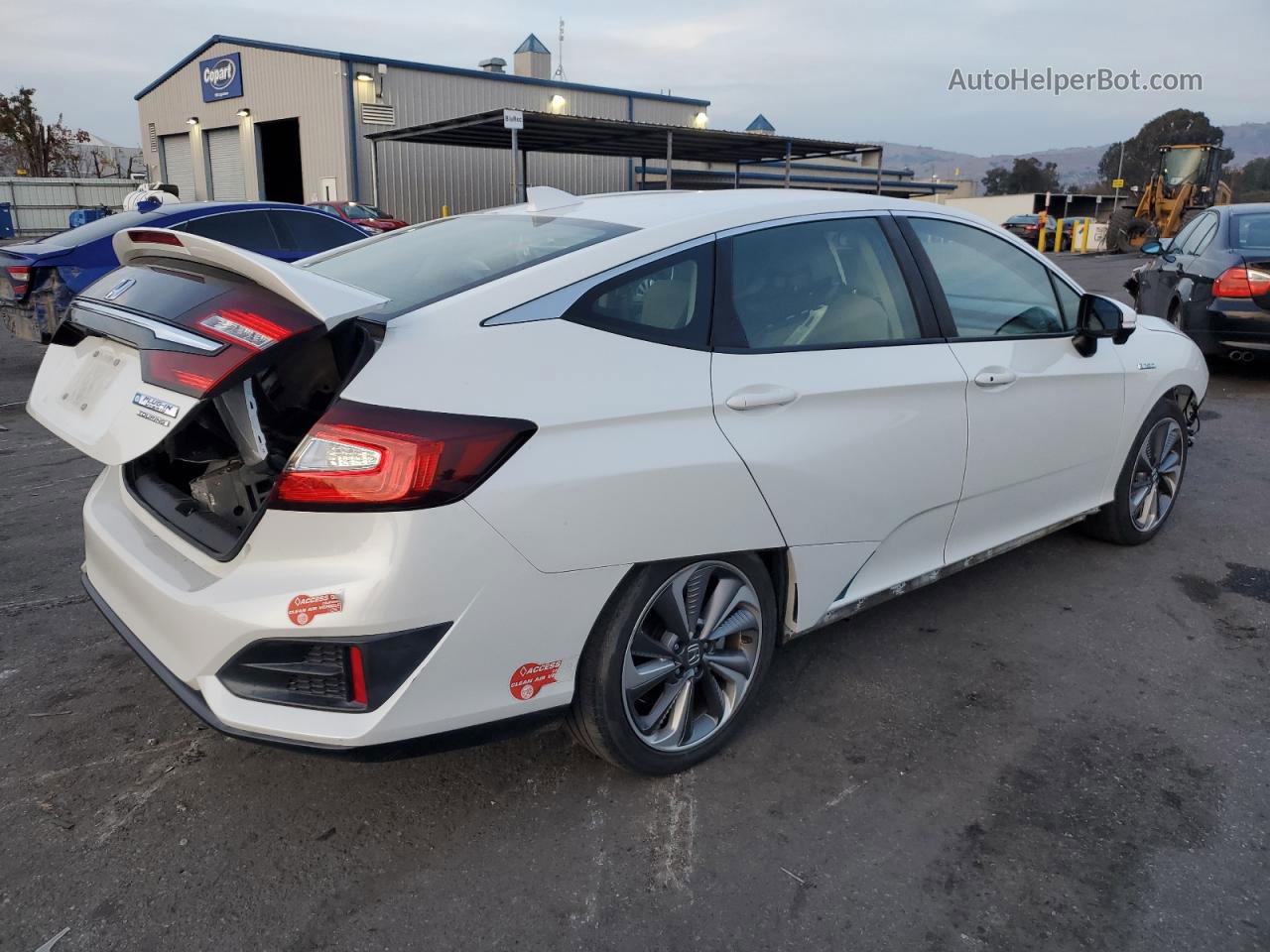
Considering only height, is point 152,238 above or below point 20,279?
above

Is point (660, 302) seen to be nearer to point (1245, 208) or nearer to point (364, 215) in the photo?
point (1245, 208)

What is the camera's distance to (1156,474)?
14.8 ft

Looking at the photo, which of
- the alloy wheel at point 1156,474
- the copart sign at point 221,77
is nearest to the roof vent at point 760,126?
the copart sign at point 221,77

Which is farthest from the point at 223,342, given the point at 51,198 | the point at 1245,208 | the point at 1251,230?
the point at 51,198

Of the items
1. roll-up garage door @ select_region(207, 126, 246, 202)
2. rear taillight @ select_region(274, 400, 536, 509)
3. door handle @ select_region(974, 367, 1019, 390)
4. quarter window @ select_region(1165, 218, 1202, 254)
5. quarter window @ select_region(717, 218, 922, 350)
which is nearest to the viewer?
rear taillight @ select_region(274, 400, 536, 509)

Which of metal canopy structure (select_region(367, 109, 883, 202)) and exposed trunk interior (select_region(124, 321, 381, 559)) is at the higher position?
metal canopy structure (select_region(367, 109, 883, 202))

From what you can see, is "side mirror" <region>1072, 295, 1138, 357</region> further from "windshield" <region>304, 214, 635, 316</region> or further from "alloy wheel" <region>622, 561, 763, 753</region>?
"windshield" <region>304, 214, 635, 316</region>

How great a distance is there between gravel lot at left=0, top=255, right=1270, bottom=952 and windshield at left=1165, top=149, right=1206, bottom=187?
Result: 31067 millimetres

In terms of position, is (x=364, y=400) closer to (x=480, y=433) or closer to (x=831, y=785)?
(x=480, y=433)

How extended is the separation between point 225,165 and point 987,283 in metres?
29.7

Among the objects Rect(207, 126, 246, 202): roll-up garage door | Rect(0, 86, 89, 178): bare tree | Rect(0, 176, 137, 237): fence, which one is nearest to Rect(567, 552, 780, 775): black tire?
Rect(207, 126, 246, 202): roll-up garage door

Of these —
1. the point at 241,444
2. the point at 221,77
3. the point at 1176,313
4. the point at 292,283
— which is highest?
the point at 221,77

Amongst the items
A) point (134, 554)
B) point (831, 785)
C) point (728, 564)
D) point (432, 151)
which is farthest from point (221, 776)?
point (432, 151)

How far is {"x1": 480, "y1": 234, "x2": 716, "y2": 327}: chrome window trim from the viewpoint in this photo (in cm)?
223
